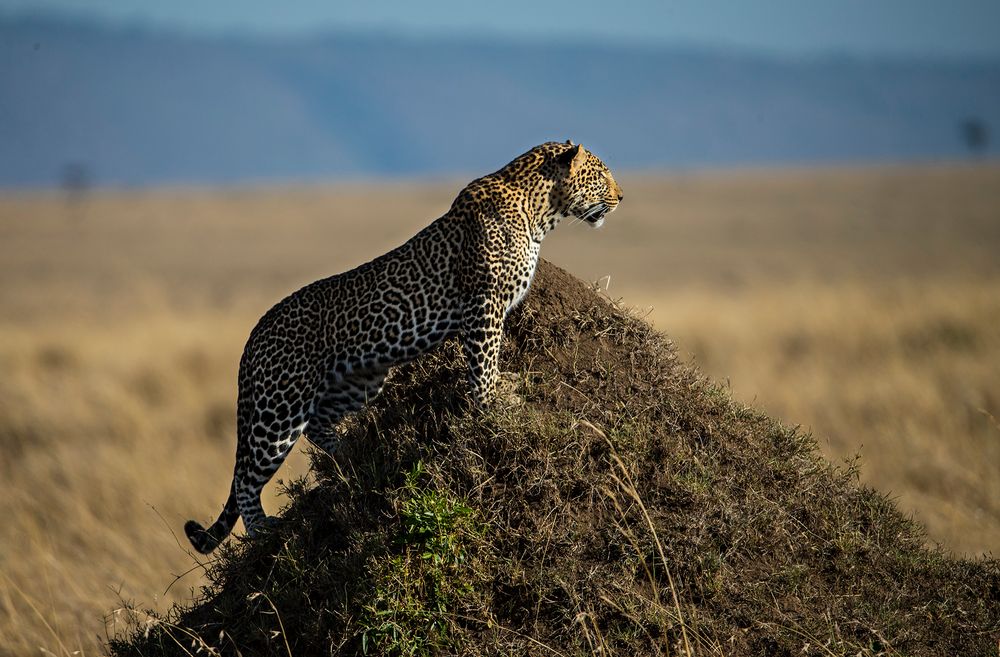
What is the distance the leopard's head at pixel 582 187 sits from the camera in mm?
8055

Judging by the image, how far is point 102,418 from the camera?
20391mm

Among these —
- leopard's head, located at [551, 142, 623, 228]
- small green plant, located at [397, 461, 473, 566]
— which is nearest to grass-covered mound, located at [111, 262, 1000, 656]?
small green plant, located at [397, 461, 473, 566]

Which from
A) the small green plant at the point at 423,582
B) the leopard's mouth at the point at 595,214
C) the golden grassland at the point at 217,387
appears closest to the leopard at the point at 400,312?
the leopard's mouth at the point at 595,214

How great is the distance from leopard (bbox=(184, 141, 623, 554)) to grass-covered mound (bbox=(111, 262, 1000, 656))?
0.98 feet

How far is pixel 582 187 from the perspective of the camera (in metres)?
8.13

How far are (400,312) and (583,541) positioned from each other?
1883 millimetres

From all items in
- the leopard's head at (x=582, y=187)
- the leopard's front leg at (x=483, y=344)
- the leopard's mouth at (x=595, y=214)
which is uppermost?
the leopard's head at (x=582, y=187)

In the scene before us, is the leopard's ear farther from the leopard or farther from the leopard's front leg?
the leopard's front leg

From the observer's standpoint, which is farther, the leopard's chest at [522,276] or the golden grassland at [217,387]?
the golden grassland at [217,387]

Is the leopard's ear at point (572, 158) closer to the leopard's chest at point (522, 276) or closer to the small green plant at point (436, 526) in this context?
the leopard's chest at point (522, 276)

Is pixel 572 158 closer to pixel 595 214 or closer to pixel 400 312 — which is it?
pixel 595 214

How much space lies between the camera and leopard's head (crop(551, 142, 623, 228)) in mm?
8055

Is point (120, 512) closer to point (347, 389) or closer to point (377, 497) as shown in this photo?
point (347, 389)

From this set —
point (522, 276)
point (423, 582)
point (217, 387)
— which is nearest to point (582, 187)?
point (522, 276)
